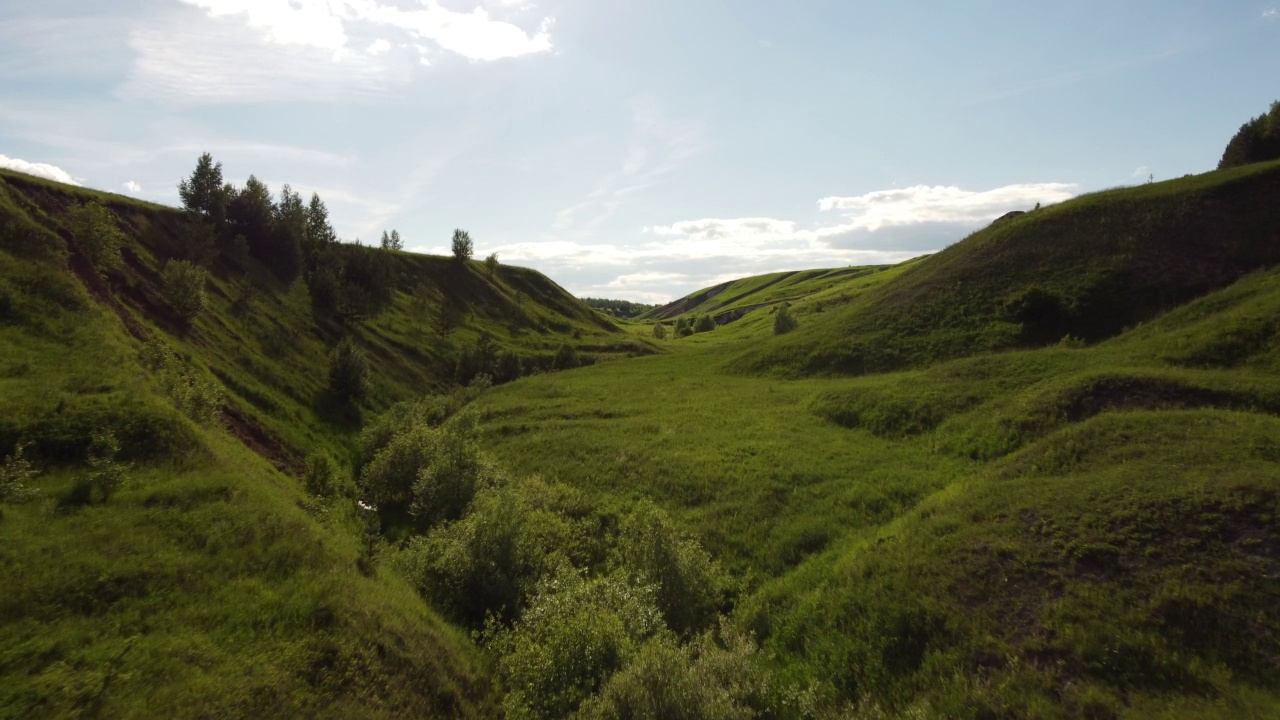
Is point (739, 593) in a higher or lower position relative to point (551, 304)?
lower

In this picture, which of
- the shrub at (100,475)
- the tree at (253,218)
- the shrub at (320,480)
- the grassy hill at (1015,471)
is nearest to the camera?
the grassy hill at (1015,471)

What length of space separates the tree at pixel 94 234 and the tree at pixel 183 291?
314 cm

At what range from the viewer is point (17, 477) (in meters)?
16.0

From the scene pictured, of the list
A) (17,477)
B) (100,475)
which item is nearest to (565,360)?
(100,475)

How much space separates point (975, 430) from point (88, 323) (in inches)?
1739

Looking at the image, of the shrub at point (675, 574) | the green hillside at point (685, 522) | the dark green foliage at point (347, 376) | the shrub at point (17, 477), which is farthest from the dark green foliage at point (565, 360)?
the shrub at point (17, 477)

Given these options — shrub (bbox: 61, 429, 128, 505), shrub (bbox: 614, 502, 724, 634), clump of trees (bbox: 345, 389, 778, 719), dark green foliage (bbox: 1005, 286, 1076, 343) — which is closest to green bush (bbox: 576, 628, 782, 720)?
clump of trees (bbox: 345, 389, 778, 719)

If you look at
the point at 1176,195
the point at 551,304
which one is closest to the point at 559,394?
the point at 1176,195

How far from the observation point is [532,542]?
22.6 metres

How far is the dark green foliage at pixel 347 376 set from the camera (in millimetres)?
48188

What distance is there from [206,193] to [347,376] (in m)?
33.2

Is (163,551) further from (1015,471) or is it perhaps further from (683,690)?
(1015,471)

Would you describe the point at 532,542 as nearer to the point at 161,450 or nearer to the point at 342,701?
the point at 342,701

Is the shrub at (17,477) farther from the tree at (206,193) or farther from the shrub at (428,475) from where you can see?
the tree at (206,193)
